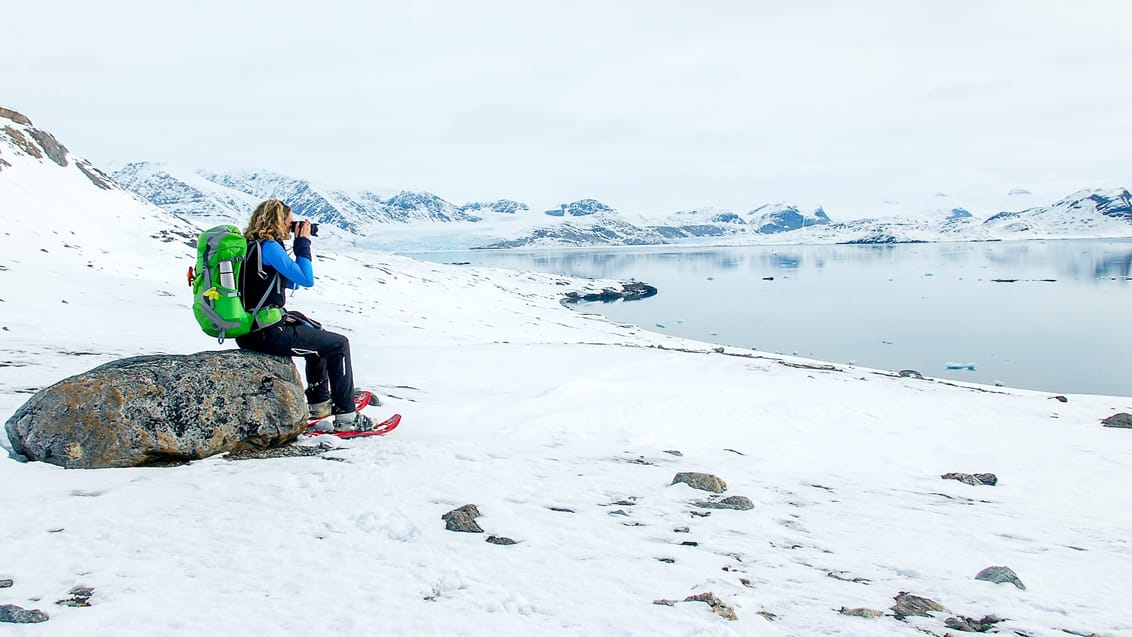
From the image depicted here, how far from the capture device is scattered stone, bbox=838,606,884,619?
4.96 metres

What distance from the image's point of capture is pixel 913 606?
5.16 m

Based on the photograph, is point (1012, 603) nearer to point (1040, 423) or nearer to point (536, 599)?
point (536, 599)

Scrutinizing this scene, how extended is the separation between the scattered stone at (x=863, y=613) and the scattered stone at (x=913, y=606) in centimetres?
15

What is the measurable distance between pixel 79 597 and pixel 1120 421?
18611mm

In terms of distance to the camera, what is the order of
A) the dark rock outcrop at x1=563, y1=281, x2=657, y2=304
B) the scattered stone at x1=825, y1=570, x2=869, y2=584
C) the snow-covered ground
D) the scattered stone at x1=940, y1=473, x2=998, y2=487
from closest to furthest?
the snow-covered ground
the scattered stone at x1=825, y1=570, x2=869, y2=584
the scattered stone at x1=940, y1=473, x2=998, y2=487
the dark rock outcrop at x1=563, y1=281, x2=657, y2=304

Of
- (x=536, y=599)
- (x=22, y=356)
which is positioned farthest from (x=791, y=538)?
(x=22, y=356)

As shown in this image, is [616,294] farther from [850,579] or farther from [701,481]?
[850,579]

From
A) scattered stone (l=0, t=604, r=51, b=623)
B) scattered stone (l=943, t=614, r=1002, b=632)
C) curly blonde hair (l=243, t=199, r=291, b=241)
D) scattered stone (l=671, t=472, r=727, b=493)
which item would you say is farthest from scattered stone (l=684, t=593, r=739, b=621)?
curly blonde hair (l=243, t=199, r=291, b=241)

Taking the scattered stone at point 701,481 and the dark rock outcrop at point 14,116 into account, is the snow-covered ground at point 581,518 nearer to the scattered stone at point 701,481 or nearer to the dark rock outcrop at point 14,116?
the scattered stone at point 701,481

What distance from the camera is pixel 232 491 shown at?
6562 mm

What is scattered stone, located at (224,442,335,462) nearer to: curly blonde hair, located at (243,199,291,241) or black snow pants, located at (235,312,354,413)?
black snow pants, located at (235,312,354,413)

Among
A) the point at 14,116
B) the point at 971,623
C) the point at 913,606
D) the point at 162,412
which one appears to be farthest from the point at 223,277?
the point at 14,116

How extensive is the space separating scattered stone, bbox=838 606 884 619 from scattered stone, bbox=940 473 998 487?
587cm

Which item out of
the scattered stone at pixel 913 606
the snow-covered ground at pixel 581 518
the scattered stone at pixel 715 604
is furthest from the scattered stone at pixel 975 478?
the scattered stone at pixel 715 604
